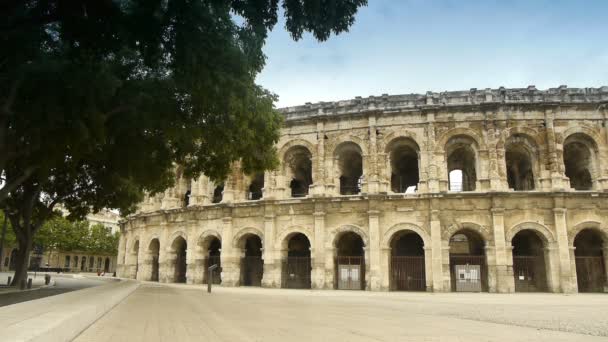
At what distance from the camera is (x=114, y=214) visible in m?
62.6

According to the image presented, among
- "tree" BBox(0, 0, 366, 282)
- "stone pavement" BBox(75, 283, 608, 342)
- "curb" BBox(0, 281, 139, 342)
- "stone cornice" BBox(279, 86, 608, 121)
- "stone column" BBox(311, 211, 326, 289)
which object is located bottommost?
"stone pavement" BBox(75, 283, 608, 342)

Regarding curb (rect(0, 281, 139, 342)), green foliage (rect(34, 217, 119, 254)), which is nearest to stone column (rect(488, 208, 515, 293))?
curb (rect(0, 281, 139, 342))

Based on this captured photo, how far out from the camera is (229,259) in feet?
69.7

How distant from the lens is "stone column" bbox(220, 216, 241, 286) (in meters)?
21.2

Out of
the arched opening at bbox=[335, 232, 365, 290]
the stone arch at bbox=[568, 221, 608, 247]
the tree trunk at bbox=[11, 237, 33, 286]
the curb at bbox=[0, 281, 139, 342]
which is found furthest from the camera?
the arched opening at bbox=[335, 232, 365, 290]

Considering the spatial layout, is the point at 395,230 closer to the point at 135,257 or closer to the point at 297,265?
the point at 297,265

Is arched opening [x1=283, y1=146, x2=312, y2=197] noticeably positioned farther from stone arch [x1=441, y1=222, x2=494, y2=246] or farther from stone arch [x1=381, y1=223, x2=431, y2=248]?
stone arch [x1=441, y1=222, x2=494, y2=246]

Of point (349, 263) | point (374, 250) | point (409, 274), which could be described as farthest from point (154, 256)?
point (409, 274)

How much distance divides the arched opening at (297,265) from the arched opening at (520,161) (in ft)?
35.0

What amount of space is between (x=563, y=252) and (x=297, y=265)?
452 inches

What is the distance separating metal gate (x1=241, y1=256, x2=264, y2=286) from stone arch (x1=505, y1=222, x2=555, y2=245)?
1174 centimetres

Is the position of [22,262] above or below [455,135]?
below

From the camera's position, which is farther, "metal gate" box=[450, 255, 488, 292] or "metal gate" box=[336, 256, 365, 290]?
"metal gate" box=[336, 256, 365, 290]

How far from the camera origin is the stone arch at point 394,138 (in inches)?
789
